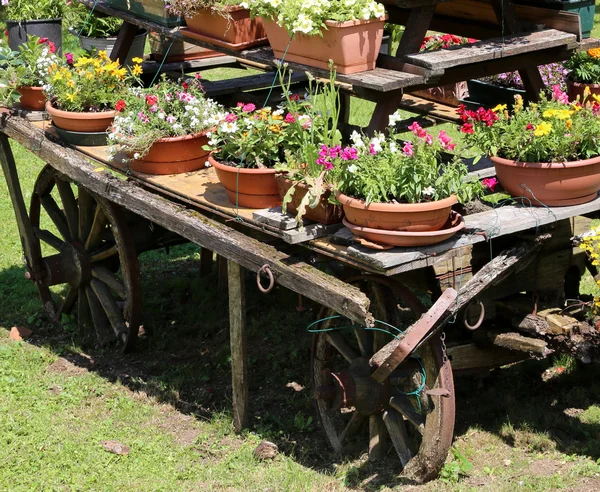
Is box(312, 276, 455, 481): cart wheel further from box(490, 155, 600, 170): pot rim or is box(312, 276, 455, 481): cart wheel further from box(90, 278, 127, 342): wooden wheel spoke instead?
box(90, 278, 127, 342): wooden wheel spoke

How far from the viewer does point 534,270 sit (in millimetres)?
4652

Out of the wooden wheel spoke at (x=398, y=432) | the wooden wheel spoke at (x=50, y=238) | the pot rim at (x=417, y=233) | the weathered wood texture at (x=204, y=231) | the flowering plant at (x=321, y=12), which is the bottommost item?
the wooden wheel spoke at (x=398, y=432)

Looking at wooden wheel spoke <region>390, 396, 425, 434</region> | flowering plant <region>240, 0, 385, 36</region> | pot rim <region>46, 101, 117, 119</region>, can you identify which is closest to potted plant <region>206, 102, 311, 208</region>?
flowering plant <region>240, 0, 385, 36</region>

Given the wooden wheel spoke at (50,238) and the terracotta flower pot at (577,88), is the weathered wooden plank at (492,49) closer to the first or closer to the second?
the terracotta flower pot at (577,88)

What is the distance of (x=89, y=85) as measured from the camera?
5.60 m

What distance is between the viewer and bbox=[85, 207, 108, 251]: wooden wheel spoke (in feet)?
19.9

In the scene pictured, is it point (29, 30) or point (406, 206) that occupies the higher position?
point (29, 30)

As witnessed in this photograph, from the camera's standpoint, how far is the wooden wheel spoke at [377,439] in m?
4.65

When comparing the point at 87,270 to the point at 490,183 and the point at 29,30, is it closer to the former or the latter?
the point at 29,30

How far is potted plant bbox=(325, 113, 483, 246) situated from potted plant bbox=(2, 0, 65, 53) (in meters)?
3.32

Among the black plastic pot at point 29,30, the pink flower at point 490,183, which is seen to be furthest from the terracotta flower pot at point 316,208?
the black plastic pot at point 29,30

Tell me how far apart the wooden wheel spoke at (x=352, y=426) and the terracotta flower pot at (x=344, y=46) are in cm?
161

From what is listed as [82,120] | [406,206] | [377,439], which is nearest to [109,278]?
[82,120]

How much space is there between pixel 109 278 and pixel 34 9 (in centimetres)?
192
